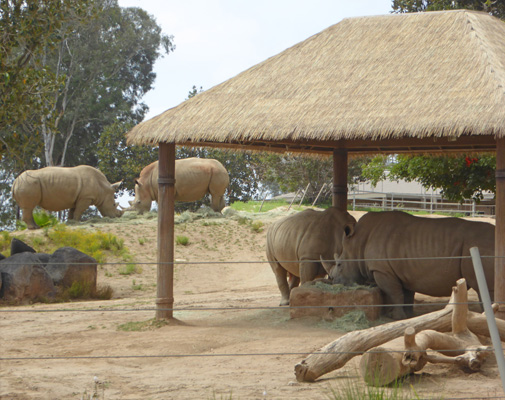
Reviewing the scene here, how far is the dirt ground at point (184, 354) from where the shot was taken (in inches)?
260

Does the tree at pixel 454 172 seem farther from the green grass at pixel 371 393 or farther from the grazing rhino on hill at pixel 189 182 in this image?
the green grass at pixel 371 393

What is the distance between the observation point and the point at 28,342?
31.0 ft

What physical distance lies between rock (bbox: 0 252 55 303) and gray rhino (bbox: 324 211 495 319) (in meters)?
5.43

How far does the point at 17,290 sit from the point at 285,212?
38.4 ft

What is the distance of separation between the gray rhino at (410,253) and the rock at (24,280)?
17.8ft

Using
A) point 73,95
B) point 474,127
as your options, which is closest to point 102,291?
point 474,127

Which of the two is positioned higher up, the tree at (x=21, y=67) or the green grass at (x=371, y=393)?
the tree at (x=21, y=67)

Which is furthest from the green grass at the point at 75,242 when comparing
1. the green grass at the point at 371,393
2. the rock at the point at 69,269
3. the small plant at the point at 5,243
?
the green grass at the point at 371,393

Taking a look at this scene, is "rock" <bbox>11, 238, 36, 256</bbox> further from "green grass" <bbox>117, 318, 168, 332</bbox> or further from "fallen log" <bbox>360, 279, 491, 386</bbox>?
"fallen log" <bbox>360, 279, 491, 386</bbox>

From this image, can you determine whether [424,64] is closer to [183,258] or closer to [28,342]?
[28,342]

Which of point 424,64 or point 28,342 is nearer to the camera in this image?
point 28,342

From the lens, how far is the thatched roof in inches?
358

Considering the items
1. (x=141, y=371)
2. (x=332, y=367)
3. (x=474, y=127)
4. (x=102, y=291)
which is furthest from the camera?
(x=102, y=291)

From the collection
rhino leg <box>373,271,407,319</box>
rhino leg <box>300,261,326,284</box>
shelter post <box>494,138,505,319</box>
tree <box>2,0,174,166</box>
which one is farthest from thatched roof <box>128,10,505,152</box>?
tree <box>2,0,174,166</box>
